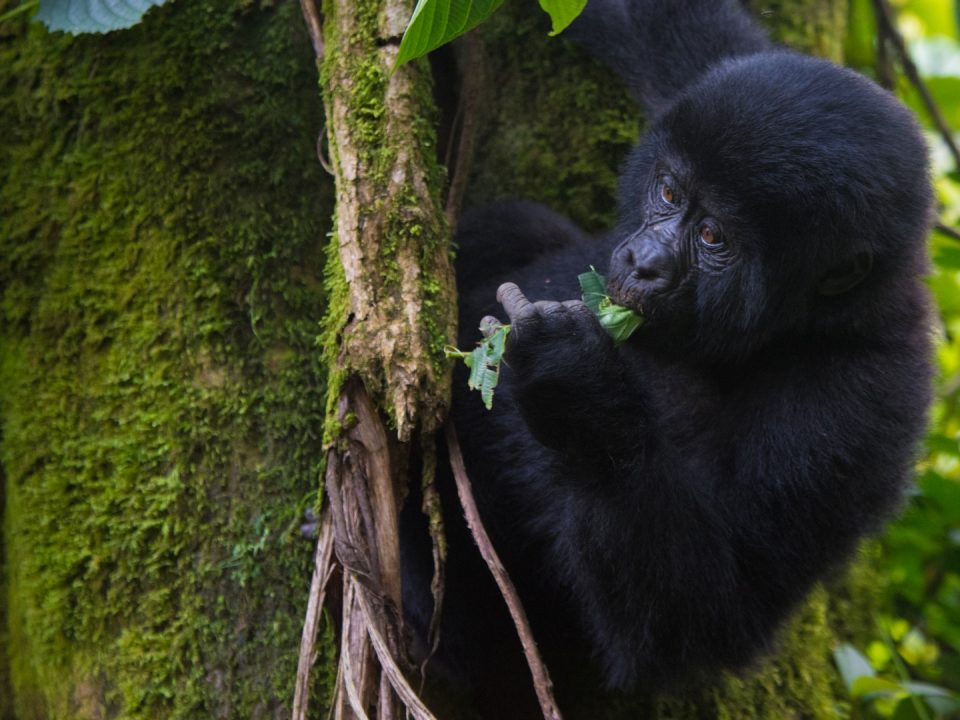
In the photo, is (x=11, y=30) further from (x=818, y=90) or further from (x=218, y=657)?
(x=818, y=90)

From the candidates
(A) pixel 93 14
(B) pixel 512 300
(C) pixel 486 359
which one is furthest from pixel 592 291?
(A) pixel 93 14

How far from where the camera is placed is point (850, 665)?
3.90 meters

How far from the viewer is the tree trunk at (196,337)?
280 cm

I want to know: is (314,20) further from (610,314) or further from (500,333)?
(610,314)

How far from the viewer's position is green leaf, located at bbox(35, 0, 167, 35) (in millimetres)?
3078

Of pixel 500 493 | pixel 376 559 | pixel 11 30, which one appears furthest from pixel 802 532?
pixel 11 30

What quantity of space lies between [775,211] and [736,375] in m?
0.61

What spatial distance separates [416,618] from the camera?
337cm

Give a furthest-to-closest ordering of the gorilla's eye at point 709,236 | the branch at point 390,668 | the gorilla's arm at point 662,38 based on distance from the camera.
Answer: the gorilla's arm at point 662,38, the gorilla's eye at point 709,236, the branch at point 390,668

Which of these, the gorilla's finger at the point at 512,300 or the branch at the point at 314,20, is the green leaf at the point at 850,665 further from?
the branch at the point at 314,20

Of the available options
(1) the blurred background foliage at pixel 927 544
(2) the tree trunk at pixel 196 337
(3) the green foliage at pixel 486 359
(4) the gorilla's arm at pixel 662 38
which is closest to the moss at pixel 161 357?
(2) the tree trunk at pixel 196 337

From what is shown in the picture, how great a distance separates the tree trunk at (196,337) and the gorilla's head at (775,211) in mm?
768

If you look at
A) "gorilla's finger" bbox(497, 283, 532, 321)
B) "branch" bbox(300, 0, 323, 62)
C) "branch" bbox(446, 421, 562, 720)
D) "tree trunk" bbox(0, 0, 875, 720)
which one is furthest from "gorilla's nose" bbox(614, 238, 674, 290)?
"branch" bbox(300, 0, 323, 62)

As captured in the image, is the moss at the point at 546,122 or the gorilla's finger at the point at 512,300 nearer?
the gorilla's finger at the point at 512,300
